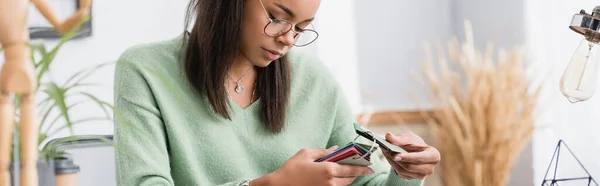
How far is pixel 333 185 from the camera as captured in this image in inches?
61.0

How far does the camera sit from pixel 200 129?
1.75 m

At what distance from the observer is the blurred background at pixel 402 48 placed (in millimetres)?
2684

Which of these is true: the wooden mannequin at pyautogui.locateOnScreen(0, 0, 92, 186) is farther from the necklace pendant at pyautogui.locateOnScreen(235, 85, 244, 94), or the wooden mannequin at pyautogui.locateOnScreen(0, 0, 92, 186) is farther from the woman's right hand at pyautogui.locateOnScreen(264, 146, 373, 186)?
the necklace pendant at pyautogui.locateOnScreen(235, 85, 244, 94)

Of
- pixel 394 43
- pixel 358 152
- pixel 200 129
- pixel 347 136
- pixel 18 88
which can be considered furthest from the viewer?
pixel 394 43

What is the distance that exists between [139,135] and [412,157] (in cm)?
53

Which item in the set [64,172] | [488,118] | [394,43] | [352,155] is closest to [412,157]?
[352,155]

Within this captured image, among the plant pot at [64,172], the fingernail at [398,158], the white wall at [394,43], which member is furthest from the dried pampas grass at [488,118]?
the plant pot at [64,172]

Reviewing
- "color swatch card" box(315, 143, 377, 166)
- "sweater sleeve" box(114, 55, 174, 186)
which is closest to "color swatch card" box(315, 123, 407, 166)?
"color swatch card" box(315, 143, 377, 166)

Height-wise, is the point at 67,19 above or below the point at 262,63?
above

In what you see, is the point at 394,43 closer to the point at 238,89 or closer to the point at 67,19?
the point at 238,89

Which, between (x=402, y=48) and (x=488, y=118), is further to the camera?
(x=402, y=48)

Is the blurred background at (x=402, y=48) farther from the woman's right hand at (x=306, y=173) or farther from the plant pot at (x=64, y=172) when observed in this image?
the plant pot at (x=64, y=172)

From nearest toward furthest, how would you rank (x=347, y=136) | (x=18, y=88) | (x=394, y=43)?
(x=18, y=88) → (x=347, y=136) → (x=394, y=43)

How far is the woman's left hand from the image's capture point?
5.49ft
